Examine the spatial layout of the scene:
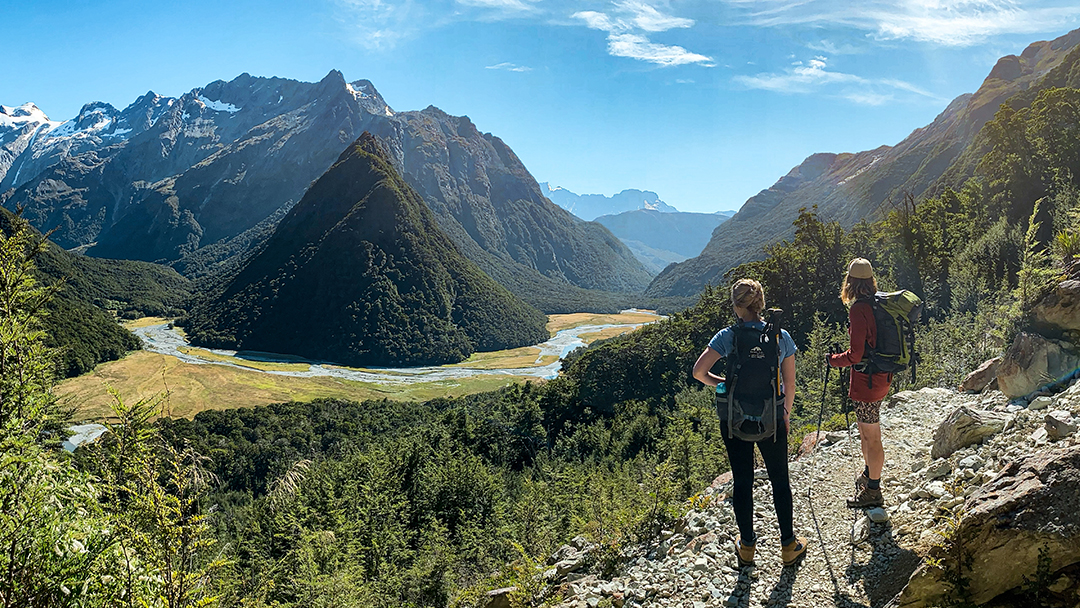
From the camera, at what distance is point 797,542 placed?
501 centimetres

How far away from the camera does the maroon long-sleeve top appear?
A: 5284 mm

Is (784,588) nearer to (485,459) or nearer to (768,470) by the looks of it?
(768,470)

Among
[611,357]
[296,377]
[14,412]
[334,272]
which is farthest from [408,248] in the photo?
[14,412]

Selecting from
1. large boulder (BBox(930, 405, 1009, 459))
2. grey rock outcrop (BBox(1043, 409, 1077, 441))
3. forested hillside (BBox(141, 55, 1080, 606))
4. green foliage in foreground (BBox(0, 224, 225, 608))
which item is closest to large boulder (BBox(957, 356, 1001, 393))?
forested hillside (BBox(141, 55, 1080, 606))

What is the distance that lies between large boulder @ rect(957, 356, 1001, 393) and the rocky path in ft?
4.54

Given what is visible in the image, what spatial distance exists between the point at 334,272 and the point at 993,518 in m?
138

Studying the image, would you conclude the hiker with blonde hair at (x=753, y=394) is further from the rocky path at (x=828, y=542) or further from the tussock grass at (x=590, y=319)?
the tussock grass at (x=590, y=319)

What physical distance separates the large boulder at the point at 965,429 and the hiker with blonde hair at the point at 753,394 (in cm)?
241

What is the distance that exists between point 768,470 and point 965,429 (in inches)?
113

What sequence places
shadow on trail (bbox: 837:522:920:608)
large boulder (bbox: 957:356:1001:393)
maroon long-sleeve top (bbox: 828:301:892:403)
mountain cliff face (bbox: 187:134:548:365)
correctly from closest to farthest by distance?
shadow on trail (bbox: 837:522:920:608) < maroon long-sleeve top (bbox: 828:301:892:403) < large boulder (bbox: 957:356:1001:393) < mountain cliff face (bbox: 187:134:548:365)

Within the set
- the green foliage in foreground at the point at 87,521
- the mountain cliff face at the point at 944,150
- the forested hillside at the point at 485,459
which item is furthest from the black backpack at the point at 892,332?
the mountain cliff face at the point at 944,150

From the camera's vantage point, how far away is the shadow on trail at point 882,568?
4230 millimetres

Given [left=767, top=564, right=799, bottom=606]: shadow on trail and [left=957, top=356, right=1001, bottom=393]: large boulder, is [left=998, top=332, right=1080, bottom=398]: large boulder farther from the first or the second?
[left=767, top=564, right=799, bottom=606]: shadow on trail

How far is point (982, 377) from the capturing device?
822cm
